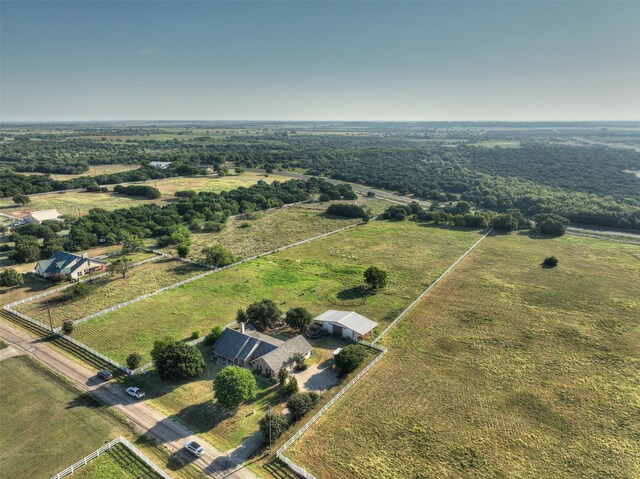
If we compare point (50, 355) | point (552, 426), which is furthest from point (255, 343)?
point (552, 426)

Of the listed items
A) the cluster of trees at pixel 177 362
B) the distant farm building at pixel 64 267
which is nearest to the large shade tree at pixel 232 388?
the cluster of trees at pixel 177 362

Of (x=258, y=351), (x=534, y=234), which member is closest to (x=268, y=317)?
(x=258, y=351)

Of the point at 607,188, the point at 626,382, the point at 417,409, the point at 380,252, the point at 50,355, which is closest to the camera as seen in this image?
the point at 417,409

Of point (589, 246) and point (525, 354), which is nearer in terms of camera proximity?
point (525, 354)

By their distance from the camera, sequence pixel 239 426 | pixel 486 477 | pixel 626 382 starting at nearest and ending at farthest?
pixel 486 477
pixel 239 426
pixel 626 382

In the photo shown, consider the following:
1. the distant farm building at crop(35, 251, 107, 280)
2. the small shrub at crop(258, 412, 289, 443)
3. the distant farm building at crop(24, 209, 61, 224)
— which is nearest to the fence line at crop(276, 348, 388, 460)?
the small shrub at crop(258, 412, 289, 443)

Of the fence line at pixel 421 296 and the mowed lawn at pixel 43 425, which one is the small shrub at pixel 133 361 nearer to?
the mowed lawn at pixel 43 425

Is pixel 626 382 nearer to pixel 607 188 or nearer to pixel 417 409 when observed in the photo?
pixel 417 409

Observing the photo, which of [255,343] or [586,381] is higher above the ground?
[255,343]
